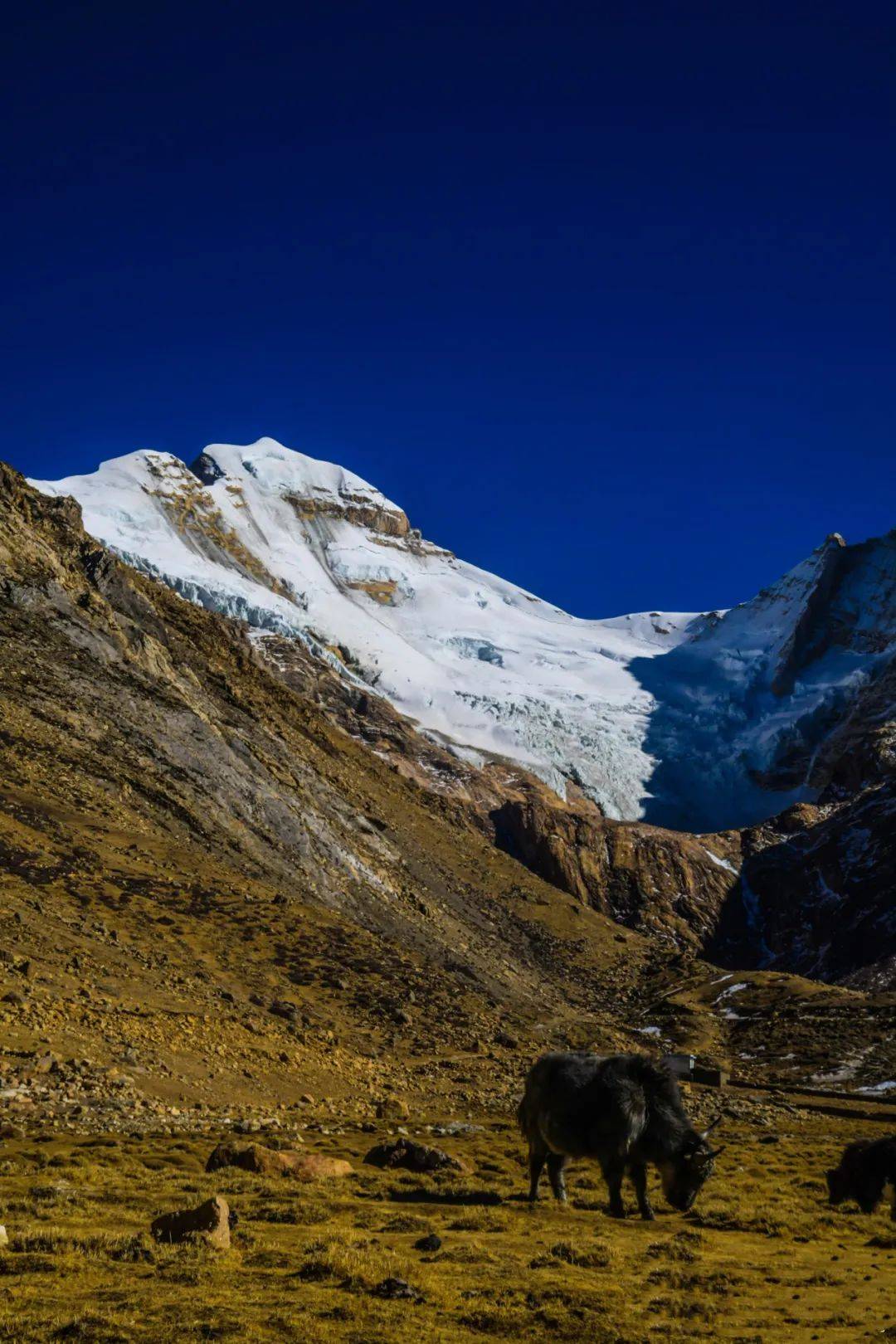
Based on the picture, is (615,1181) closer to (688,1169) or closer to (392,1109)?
(688,1169)

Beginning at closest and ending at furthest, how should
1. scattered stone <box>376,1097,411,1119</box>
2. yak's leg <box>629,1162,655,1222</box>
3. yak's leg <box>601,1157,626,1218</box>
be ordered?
yak's leg <box>601,1157,626,1218</box>
yak's leg <box>629,1162,655,1222</box>
scattered stone <box>376,1097,411,1119</box>

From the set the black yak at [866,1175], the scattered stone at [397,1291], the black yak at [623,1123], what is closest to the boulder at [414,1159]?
the black yak at [623,1123]

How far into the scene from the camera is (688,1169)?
21.0m

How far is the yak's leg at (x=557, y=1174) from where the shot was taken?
22250mm

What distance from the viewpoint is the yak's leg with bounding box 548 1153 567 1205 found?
2225 cm

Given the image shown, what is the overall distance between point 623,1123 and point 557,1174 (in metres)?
2.93

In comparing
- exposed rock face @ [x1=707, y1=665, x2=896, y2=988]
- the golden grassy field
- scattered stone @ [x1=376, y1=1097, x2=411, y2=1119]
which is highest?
exposed rock face @ [x1=707, y1=665, x2=896, y2=988]

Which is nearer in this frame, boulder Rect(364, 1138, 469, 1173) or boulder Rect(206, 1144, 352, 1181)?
boulder Rect(206, 1144, 352, 1181)

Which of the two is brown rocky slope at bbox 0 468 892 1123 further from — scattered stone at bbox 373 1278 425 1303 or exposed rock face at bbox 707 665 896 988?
exposed rock face at bbox 707 665 896 988

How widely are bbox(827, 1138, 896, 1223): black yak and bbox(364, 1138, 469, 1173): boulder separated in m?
8.66

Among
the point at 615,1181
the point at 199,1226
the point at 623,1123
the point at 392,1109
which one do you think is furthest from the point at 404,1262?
the point at 392,1109

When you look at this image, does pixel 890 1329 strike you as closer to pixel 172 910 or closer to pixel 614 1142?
pixel 614 1142

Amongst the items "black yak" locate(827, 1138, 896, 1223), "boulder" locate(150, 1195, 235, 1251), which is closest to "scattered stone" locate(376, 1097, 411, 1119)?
"black yak" locate(827, 1138, 896, 1223)

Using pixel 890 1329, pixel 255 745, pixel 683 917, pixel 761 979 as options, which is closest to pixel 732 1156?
pixel 890 1329
